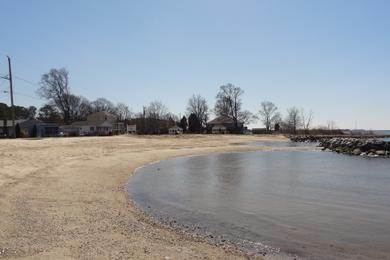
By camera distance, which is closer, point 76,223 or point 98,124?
point 76,223

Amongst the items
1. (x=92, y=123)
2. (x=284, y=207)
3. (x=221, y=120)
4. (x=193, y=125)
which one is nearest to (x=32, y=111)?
(x=92, y=123)

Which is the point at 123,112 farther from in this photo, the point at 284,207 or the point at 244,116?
the point at 284,207

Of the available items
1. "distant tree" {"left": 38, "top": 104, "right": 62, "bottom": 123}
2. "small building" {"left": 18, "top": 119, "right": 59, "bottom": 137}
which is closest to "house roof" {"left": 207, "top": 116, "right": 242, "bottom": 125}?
"distant tree" {"left": 38, "top": 104, "right": 62, "bottom": 123}

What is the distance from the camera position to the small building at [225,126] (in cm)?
13288

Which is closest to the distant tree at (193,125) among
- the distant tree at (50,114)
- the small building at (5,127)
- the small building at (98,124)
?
the small building at (98,124)

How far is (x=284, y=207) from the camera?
56.3ft

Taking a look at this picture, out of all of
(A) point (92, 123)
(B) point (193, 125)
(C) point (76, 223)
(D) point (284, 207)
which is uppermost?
(A) point (92, 123)

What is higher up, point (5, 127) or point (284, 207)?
point (5, 127)

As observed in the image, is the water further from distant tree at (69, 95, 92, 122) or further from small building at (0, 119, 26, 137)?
distant tree at (69, 95, 92, 122)

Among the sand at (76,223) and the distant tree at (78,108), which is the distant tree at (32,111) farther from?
the sand at (76,223)

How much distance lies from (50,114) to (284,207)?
108113 mm

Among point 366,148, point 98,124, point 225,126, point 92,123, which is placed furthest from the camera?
point 225,126

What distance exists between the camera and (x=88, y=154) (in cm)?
3922

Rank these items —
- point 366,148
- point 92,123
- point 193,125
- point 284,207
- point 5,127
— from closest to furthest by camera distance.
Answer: point 284,207
point 366,148
point 5,127
point 92,123
point 193,125
